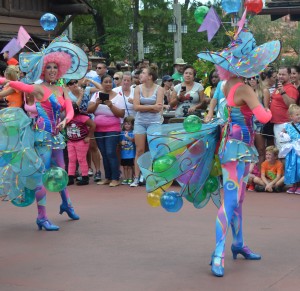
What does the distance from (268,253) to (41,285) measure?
2.31m

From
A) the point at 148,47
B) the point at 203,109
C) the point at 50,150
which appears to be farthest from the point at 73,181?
the point at 148,47

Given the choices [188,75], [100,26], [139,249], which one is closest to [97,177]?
[188,75]

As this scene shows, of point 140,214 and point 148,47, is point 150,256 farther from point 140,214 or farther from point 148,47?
point 148,47

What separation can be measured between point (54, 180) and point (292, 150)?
174 inches

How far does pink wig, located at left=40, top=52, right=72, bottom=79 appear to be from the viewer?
8.70m

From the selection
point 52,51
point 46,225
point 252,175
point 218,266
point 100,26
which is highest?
point 52,51

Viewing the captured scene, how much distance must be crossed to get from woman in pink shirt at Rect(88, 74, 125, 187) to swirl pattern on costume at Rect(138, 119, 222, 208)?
545cm

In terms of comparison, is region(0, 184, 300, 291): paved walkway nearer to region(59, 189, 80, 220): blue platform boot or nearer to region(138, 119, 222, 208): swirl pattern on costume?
region(59, 189, 80, 220): blue platform boot

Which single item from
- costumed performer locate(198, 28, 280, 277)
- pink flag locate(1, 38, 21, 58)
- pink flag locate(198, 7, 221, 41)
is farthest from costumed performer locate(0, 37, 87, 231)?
costumed performer locate(198, 28, 280, 277)

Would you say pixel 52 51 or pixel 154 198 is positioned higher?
pixel 52 51

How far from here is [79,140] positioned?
12.7 metres

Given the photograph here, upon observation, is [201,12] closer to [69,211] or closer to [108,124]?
A: [69,211]

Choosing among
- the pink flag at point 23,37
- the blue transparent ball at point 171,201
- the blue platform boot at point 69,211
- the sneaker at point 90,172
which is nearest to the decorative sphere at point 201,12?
the blue transparent ball at point 171,201

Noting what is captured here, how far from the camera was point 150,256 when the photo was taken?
7.32 m
